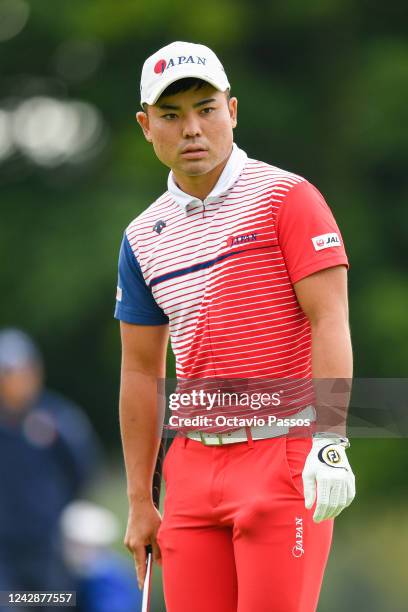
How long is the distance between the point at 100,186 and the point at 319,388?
38.8 feet

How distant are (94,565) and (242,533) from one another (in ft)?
12.5

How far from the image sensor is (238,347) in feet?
13.8

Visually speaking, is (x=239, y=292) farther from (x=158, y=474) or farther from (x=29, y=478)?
(x=29, y=478)

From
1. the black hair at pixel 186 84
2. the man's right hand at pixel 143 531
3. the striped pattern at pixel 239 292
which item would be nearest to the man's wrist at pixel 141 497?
the man's right hand at pixel 143 531

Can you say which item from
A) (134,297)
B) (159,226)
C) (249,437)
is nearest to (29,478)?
(134,297)

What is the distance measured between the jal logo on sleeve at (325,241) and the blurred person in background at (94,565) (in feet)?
11.7

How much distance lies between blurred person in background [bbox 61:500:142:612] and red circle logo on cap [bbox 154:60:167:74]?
3.63m

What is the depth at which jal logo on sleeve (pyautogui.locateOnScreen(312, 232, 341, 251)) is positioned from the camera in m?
4.11

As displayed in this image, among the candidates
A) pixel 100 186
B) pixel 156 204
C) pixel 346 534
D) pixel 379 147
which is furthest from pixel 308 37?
pixel 156 204

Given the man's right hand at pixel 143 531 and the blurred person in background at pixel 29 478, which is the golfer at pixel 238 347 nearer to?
the man's right hand at pixel 143 531

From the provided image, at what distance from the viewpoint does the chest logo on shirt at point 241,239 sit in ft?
13.8

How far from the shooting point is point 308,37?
627 inches

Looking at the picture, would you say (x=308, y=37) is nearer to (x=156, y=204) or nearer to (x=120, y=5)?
(x=120, y=5)

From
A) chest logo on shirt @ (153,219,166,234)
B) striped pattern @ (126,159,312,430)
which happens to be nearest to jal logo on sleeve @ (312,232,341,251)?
striped pattern @ (126,159,312,430)
